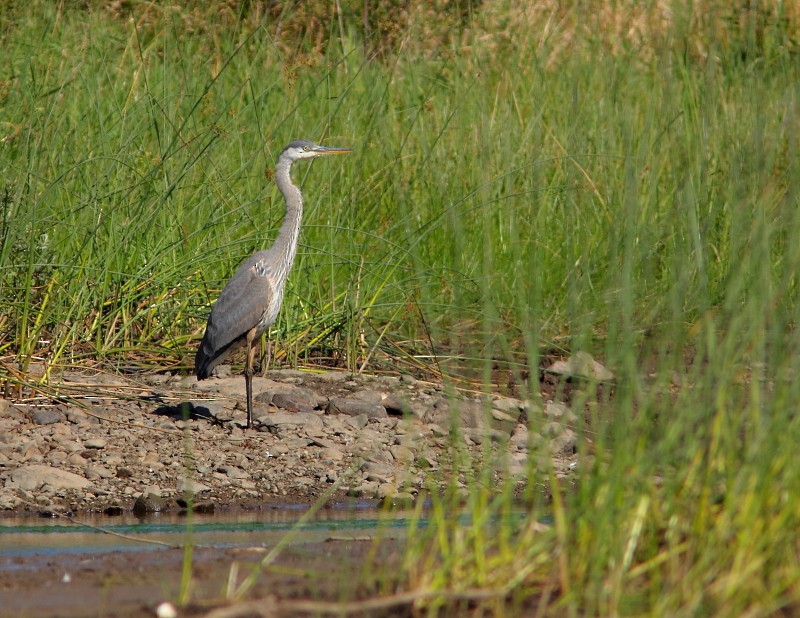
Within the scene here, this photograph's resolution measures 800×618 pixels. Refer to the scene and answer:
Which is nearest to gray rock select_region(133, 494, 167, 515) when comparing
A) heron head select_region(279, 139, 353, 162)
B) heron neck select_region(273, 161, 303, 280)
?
heron neck select_region(273, 161, 303, 280)

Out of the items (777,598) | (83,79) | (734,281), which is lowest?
(777,598)

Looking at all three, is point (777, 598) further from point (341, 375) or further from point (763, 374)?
point (341, 375)

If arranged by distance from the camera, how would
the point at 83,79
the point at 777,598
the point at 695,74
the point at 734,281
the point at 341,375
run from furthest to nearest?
the point at 695,74
the point at 83,79
the point at 341,375
the point at 734,281
the point at 777,598

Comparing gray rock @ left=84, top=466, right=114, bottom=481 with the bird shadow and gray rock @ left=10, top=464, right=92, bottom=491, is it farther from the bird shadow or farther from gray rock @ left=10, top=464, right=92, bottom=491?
the bird shadow

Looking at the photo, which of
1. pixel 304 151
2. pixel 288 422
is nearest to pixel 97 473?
pixel 288 422

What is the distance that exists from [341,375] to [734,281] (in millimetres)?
4056

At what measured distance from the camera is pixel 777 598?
288 centimetres

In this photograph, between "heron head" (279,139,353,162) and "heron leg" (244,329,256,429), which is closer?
"heron leg" (244,329,256,429)

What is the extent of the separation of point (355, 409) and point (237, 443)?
693 millimetres

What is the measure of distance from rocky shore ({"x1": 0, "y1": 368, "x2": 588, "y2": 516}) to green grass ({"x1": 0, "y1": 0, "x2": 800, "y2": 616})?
30cm

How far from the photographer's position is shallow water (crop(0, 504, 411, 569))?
14.3 ft

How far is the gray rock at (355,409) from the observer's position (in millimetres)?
6484

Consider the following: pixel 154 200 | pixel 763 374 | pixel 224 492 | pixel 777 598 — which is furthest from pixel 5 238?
pixel 777 598

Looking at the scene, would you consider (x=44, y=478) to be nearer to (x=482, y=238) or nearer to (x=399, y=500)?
(x=399, y=500)
